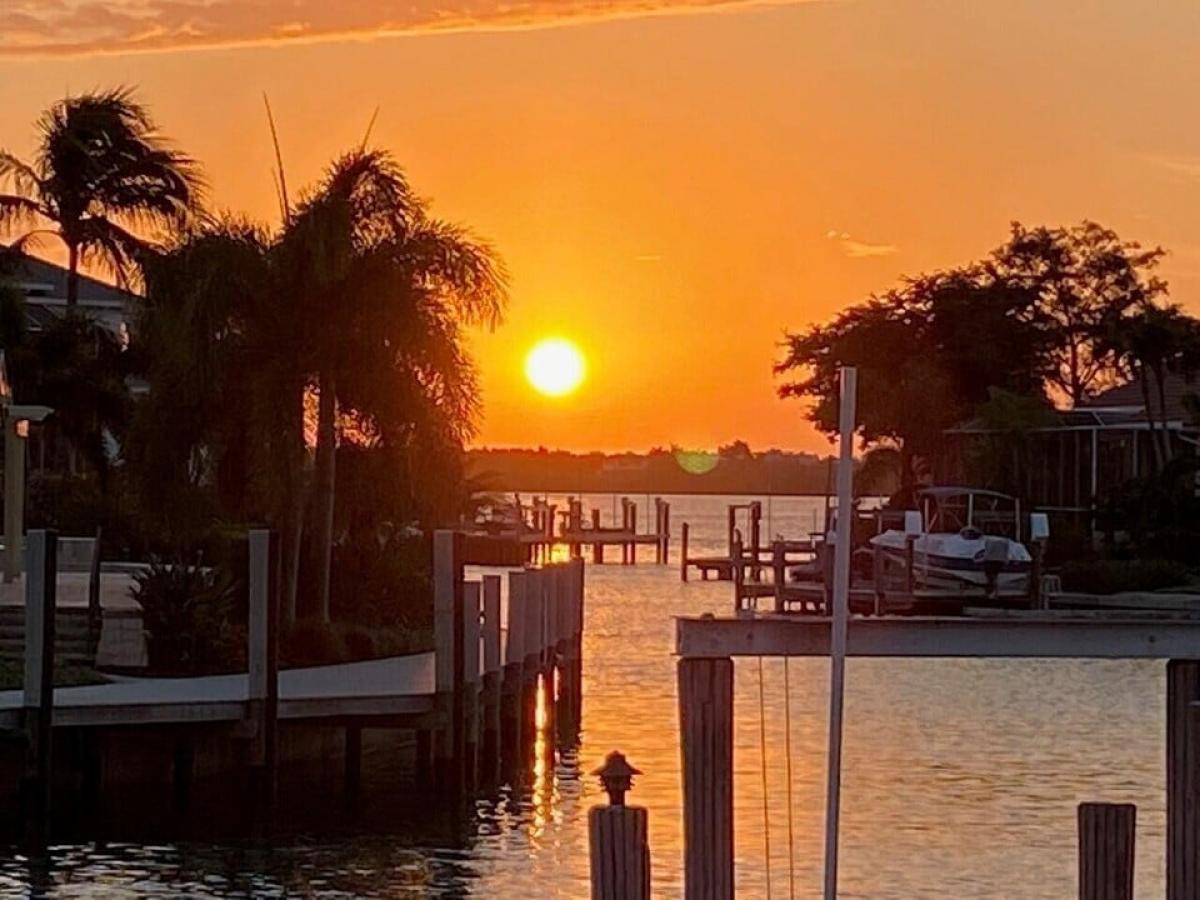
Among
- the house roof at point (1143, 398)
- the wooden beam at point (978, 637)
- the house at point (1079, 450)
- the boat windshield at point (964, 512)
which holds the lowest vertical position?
the wooden beam at point (978, 637)

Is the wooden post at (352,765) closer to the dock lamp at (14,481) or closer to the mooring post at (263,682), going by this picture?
the mooring post at (263,682)

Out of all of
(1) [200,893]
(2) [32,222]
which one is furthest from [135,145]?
(1) [200,893]

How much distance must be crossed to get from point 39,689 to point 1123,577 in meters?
35.3

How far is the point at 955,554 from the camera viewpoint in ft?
176

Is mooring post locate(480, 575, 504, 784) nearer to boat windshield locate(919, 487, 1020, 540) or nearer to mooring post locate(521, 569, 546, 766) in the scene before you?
mooring post locate(521, 569, 546, 766)

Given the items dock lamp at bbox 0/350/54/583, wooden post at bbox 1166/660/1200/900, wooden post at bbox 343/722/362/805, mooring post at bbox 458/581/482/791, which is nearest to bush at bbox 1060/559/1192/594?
dock lamp at bbox 0/350/54/583

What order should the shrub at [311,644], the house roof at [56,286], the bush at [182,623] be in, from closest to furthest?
1. the bush at [182,623]
2. the shrub at [311,644]
3. the house roof at [56,286]

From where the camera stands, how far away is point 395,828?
27875mm

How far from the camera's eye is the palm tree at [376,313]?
35.5 meters

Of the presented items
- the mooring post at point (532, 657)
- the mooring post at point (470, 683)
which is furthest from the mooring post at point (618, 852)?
the mooring post at point (532, 657)

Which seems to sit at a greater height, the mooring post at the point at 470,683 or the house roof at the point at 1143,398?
the house roof at the point at 1143,398

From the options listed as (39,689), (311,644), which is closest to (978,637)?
(39,689)

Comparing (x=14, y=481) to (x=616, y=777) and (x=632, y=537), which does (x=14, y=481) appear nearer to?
(x=616, y=777)

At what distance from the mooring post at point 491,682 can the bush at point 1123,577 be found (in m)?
26.6
